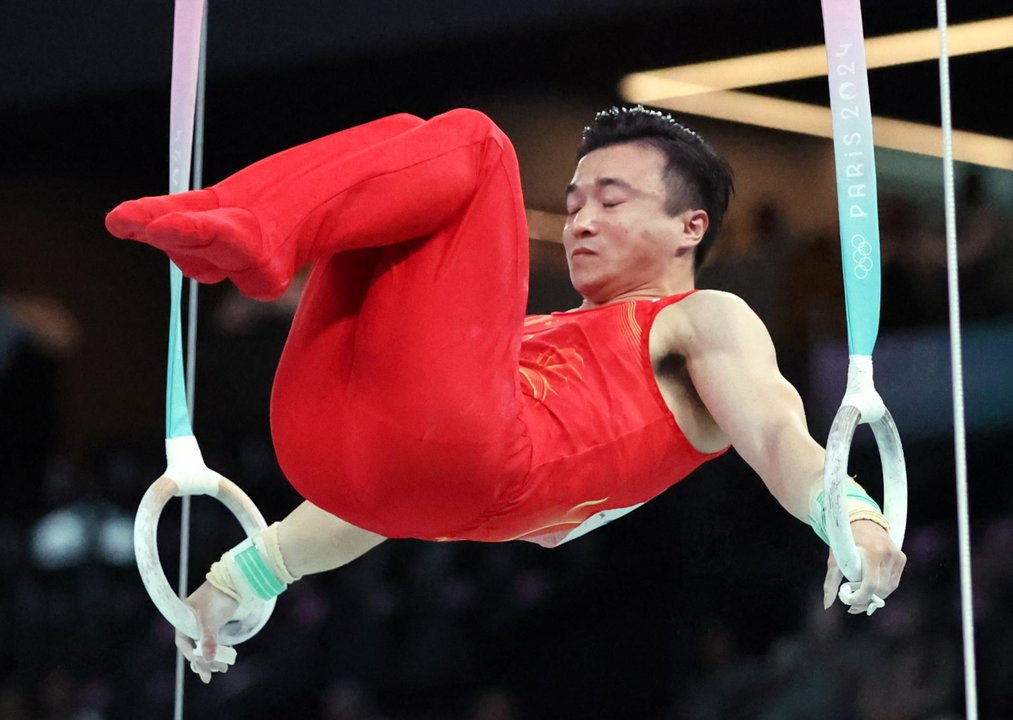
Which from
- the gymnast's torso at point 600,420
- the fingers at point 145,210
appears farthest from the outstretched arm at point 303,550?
the fingers at point 145,210

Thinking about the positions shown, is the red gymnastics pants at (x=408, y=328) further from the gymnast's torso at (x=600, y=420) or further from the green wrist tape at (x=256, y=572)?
the green wrist tape at (x=256, y=572)

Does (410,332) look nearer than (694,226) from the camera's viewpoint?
Yes

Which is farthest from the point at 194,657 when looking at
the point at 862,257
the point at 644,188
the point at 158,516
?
the point at 862,257

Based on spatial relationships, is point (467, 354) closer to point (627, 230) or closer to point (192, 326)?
point (627, 230)

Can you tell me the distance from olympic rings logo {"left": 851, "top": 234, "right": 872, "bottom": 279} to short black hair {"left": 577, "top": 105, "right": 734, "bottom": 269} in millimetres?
510

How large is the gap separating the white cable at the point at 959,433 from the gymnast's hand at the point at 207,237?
62.5 inches

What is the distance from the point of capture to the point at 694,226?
2.42 meters

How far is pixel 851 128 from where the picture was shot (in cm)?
198

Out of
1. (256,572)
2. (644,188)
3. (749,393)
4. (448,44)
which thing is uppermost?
(448,44)

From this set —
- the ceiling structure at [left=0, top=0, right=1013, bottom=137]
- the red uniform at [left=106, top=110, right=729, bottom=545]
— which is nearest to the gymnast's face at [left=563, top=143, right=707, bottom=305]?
the red uniform at [left=106, top=110, right=729, bottom=545]

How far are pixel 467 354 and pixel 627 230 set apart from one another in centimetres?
59

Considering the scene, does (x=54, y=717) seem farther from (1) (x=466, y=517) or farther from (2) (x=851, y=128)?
(2) (x=851, y=128)

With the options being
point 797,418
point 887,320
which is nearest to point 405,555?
point 887,320

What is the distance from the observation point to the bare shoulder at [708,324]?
208 cm
